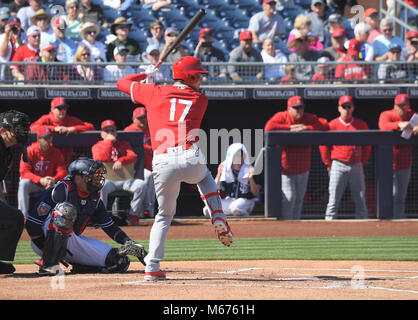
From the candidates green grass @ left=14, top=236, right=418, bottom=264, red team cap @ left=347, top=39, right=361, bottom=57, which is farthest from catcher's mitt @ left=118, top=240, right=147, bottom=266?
red team cap @ left=347, top=39, right=361, bottom=57

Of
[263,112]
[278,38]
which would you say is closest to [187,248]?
[263,112]

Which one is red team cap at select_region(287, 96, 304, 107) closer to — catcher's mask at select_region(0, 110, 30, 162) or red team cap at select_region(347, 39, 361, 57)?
red team cap at select_region(347, 39, 361, 57)

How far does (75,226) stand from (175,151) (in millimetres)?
1293

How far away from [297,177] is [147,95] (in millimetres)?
6090

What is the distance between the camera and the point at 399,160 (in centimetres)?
1238

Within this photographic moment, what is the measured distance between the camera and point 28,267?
24.9ft

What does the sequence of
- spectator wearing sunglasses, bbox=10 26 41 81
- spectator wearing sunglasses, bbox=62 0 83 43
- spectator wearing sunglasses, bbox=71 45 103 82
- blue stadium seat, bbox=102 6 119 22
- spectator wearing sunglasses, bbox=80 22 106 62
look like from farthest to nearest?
blue stadium seat, bbox=102 6 119 22
spectator wearing sunglasses, bbox=62 0 83 43
spectator wearing sunglasses, bbox=80 22 106 62
spectator wearing sunglasses, bbox=71 45 103 82
spectator wearing sunglasses, bbox=10 26 41 81

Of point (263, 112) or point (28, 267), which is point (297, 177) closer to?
point (263, 112)

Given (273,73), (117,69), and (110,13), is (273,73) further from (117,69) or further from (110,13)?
(110,13)

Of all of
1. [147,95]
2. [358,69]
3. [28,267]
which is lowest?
[28,267]

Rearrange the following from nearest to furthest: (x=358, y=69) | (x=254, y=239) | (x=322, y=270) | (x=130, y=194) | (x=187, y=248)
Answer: (x=322, y=270)
(x=187, y=248)
(x=254, y=239)
(x=130, y=194)
(x=358, y=69)

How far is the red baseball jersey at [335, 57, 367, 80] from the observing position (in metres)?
13.0

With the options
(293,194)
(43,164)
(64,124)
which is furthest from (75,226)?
(293,194)

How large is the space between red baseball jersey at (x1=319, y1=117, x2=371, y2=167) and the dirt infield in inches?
172
